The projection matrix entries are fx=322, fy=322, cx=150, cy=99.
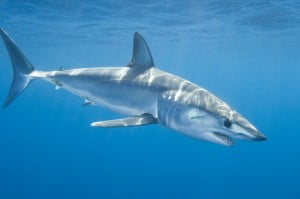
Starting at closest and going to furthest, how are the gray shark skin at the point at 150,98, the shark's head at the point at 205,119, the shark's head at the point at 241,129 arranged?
the shark's head at the point at 241,129 < the shark's head at the point at 205,119 < the gray shark skin at the point at 150,98

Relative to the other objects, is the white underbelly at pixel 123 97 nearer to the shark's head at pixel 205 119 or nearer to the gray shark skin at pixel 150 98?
the gray shark skin at pixel 150 98

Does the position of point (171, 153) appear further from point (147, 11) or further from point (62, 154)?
point (147, 11)

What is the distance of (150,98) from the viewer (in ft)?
19.6

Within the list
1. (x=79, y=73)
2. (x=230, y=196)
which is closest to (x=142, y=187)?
(x=230, y=196)

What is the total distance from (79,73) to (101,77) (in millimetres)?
724

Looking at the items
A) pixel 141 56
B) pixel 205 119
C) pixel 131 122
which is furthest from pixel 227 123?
pixel 141 56

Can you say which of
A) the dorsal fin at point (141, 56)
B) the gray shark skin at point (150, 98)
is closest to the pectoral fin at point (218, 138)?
the gray shark skin at point (150, 98)

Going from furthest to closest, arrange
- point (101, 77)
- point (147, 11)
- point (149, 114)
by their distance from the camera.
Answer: point (147, 11), point (101, 77), point (149, 114)

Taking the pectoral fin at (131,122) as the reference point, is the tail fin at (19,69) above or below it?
above

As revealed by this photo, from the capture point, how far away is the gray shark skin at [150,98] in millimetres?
4625

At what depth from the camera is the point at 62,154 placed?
3422 cm

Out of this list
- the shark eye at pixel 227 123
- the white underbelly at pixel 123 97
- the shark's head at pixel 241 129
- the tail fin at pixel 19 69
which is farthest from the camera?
the tail fin at pixel 19 69

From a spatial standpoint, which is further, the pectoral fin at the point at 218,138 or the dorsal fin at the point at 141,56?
the dorsal fin at the point at 141,56

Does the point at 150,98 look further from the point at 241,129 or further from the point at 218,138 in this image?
the point at 241,129
